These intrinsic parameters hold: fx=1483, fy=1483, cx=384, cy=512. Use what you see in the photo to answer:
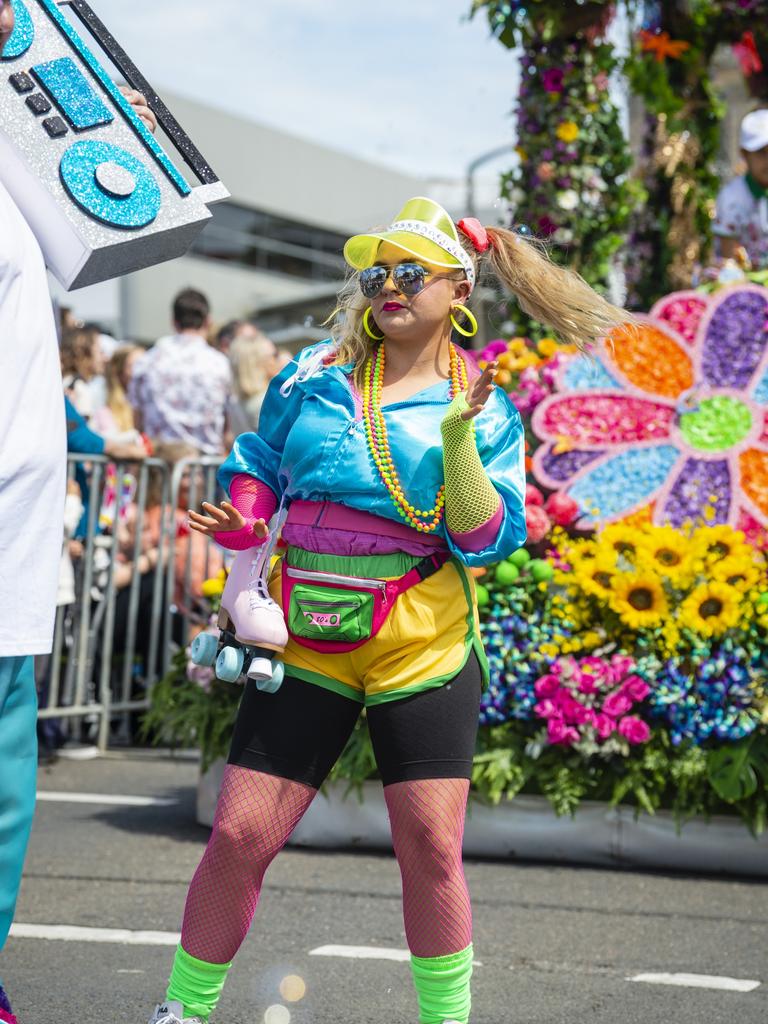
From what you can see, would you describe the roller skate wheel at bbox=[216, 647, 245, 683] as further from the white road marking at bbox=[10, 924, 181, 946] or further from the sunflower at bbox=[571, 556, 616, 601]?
the sunflower at bbox=[571, 556, 616, 601]

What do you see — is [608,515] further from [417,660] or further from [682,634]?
[417,660]

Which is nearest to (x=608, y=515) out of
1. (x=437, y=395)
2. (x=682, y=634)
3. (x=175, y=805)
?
(x=682, y=634)

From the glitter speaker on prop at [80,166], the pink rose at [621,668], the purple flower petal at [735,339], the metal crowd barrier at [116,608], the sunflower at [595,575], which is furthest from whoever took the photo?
the metal crowd barrier at [116,608]

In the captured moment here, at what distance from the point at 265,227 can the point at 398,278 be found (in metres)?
36.2

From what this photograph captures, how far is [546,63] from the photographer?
7.45m

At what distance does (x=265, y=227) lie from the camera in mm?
38500

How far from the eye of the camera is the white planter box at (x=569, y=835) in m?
5.07

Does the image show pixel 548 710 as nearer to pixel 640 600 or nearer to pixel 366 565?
pixel 640 600

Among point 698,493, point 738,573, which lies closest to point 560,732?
point 738,573

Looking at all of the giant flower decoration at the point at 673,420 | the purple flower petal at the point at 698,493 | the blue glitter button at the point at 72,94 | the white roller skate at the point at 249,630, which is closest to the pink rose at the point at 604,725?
the giant flower decoration at the point at 673,420

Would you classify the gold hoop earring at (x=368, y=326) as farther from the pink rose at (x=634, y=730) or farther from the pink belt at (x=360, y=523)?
the pink rose at (x=634, y=730)

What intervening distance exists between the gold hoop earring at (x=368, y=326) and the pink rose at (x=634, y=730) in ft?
7.46

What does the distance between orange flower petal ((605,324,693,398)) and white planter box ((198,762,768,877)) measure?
1.84 m

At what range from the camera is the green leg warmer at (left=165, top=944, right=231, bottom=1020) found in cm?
291
